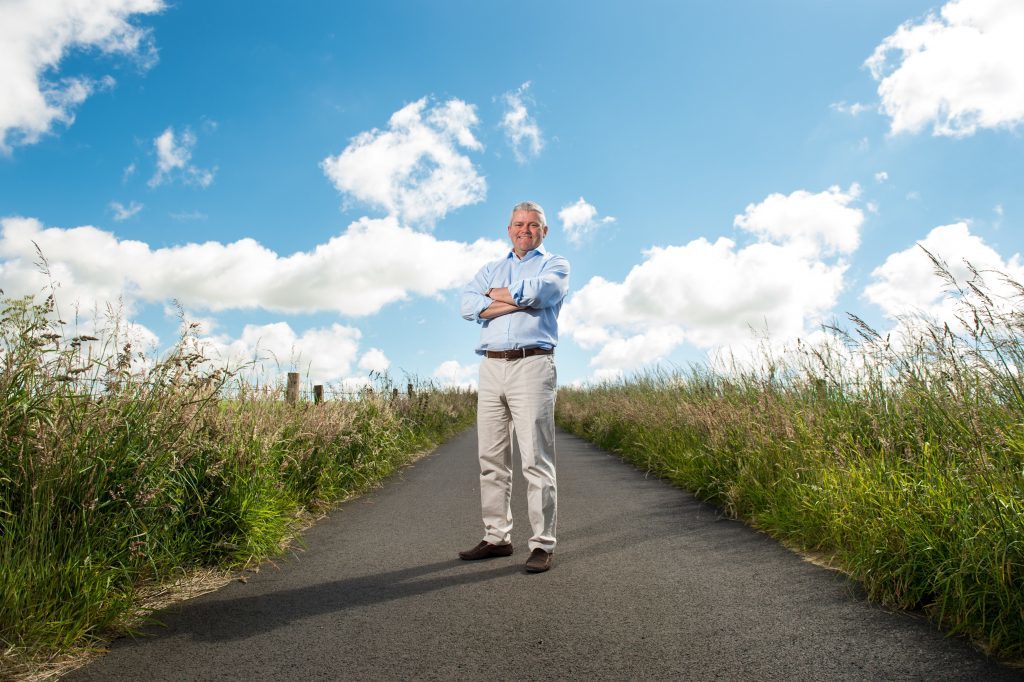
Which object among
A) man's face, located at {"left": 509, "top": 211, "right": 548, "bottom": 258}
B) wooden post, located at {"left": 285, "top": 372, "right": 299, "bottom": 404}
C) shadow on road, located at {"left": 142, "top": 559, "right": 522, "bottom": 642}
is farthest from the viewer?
wooden post, located at {"left": 285, "top": 372, "right": 299, "bottom": 404}

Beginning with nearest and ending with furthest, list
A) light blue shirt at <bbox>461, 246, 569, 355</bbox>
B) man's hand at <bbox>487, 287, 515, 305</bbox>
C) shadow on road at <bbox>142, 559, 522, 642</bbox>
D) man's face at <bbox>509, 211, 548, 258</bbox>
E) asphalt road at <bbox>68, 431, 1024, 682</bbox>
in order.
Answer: asphalt road at <bbox>68, 431, 1024, 682</bbox>
shadow on road at <bbox>142, 559, 522, 642</bbox>
light blue shirt at <bbox>461, 246, 569, 355</bbox>
man's hand at <bbox>487, 287, 515, 305</bbox>
man's face at <bbox>509, 211, 548, 258</bbox>

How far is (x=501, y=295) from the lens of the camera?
4.96 metres

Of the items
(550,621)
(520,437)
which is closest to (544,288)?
(520,437)

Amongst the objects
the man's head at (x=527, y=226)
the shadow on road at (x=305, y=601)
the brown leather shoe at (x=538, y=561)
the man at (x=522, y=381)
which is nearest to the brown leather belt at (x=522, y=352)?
the man at (x=522, y=381)

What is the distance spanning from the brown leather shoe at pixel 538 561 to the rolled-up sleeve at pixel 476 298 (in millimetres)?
1773

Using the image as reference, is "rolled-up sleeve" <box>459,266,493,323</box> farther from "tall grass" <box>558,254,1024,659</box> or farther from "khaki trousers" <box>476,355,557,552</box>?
"tall grass" <box>558,254,1024,659</box>

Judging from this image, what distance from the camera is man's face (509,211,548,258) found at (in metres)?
5.07

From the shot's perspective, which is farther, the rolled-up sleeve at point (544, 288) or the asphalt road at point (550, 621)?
the rolled-up sleeve at point (544, 288)

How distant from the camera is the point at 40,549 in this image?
3363 mm

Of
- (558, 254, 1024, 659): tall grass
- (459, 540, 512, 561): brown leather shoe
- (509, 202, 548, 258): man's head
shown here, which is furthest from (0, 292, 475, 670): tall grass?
(558, 254, 1024, 659): tall grass

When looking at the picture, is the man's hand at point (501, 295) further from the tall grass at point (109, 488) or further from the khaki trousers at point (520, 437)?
the tall grass at point (109, 488)

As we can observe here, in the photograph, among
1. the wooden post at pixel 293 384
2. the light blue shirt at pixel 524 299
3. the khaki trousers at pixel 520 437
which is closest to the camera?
the khaki trousers at pixel 520 437

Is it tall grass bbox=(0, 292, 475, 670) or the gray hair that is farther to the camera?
the gray hair

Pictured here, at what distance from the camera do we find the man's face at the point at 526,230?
5.07 m
